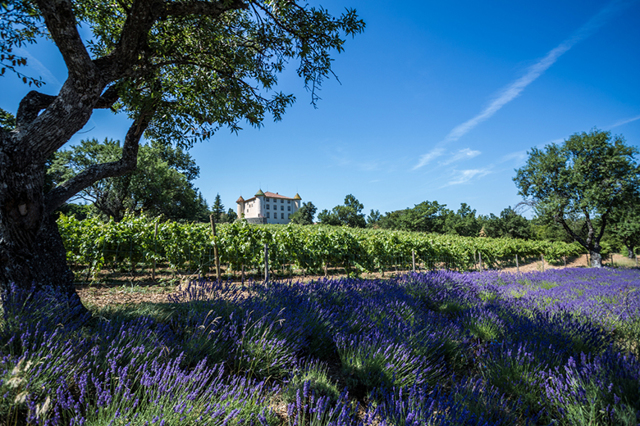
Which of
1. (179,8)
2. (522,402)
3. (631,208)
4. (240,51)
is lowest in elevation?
(522,402)

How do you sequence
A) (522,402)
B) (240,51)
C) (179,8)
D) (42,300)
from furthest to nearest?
(240,51), (179,8), (42,300), (522,402)

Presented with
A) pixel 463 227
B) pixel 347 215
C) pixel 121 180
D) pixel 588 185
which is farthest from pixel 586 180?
pixel 347 215

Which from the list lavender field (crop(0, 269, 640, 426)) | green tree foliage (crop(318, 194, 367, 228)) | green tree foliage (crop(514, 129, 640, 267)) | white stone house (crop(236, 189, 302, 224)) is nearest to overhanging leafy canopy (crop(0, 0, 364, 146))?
lavender field (crop(0, 269, 640, 426))

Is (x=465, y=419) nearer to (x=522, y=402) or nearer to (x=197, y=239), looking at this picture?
(x=522, y=402)

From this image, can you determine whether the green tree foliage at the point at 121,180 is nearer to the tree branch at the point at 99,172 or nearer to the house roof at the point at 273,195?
the tree branch at the point at 99,172

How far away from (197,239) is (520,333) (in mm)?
8010

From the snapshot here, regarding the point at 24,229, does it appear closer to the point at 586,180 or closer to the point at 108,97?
the point at 108,97

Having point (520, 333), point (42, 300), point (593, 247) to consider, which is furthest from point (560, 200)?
point (42, 300)

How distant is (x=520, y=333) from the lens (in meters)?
2.71

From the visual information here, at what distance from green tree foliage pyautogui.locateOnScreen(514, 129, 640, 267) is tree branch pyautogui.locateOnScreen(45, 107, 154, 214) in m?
22.3

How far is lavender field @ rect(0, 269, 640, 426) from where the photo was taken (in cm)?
125

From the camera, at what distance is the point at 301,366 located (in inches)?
81.6

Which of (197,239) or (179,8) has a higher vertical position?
(179,8)

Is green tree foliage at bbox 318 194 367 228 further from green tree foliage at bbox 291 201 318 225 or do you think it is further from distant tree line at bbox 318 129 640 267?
distant tree line at bbox 318 129 640 267
